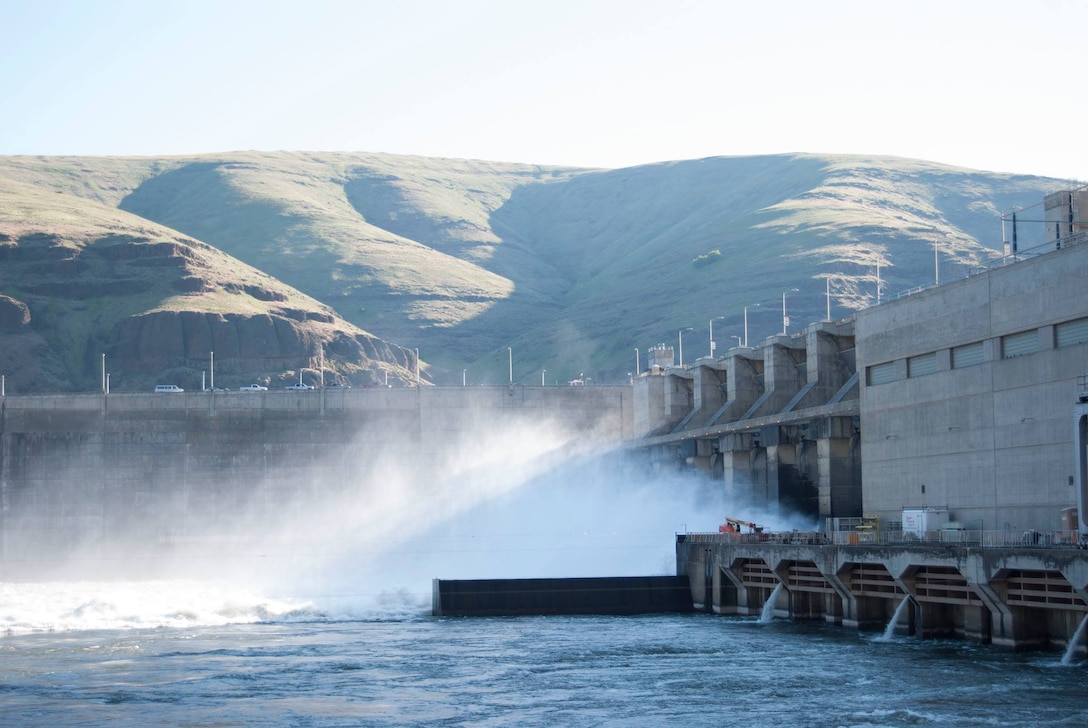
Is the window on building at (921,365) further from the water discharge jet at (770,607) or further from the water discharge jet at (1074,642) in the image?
the water discharge jet at (1074,642)

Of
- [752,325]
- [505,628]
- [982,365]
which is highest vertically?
[752,325]

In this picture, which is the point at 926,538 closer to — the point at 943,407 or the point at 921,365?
the point at 943,407

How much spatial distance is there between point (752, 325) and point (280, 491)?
9539 centimetres

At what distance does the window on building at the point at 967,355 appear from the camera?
53500 mm

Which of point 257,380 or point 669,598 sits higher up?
point 257,380

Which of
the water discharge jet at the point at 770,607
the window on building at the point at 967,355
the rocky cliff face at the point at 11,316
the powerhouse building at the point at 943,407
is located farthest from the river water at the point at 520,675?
the rocky cliff face at the point at 11,316

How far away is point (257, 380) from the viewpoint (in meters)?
174

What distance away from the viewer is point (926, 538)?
50312 millimetres

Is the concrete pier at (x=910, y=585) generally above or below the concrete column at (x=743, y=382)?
below

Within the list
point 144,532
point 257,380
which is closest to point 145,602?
point 144,532

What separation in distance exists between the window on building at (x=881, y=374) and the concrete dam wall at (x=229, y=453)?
46101 millimetres

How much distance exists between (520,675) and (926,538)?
16350 mm

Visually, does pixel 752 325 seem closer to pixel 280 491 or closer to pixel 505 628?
pixel 280 491

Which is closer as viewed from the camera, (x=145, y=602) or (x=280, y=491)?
(x=145, y=602)
